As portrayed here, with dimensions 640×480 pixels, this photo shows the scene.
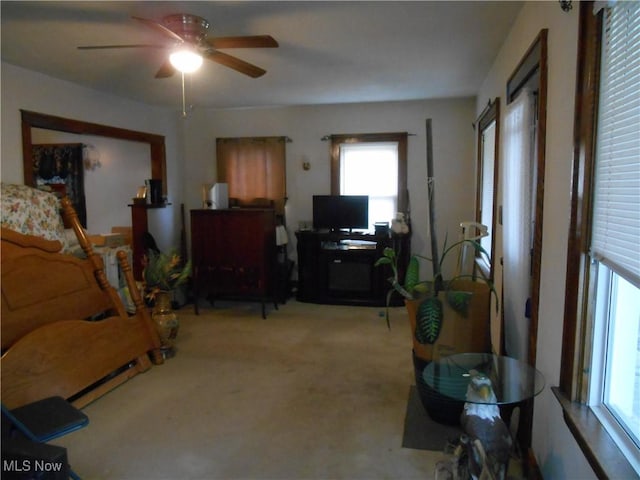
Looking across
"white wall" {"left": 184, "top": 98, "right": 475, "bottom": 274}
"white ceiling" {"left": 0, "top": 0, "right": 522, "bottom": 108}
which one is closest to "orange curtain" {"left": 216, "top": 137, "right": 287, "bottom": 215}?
"white wall" {"left": 184, "top": 98, "right": 475, "bottom": 274}

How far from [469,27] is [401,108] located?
7.96 feet

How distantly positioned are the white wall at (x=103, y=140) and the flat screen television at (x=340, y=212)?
184 centimetres

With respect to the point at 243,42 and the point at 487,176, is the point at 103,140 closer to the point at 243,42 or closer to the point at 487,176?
the point at 243,42

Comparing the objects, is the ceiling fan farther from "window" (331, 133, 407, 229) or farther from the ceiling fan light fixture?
"window" (331, 133, 407, 229)

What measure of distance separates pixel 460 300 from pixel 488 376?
1.50ft

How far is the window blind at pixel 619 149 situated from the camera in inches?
46.8

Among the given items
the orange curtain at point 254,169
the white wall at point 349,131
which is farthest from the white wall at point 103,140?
the orange curtain at point 254,169

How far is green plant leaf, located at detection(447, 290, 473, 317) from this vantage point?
2.33 m

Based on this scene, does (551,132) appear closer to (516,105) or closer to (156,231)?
(516,105)

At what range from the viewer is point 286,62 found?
3.38 m

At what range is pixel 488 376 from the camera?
1.98 m

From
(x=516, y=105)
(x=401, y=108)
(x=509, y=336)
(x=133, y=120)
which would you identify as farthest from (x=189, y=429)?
(x=401, y=108)

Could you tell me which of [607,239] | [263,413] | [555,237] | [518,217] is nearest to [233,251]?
[263,413]

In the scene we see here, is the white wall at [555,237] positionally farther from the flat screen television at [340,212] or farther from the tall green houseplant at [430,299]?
the flat screen television at [340,212]
